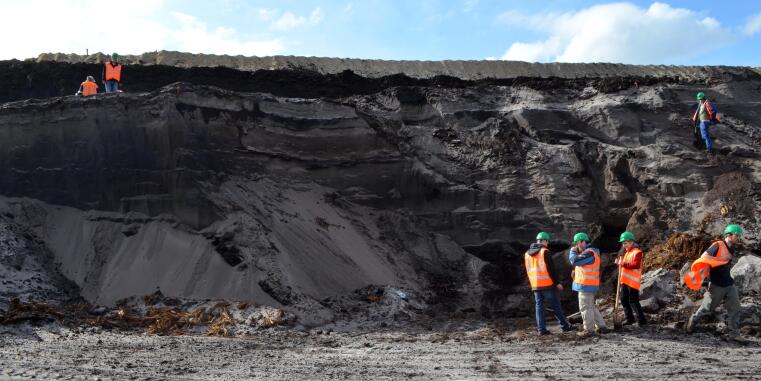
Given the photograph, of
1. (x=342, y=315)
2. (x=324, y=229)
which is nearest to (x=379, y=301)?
(x=342, y=315)

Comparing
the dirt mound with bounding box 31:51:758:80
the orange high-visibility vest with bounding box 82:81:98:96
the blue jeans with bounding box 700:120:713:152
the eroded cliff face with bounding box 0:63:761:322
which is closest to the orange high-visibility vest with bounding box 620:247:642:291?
the eroded cliff face with bounding box 0:63:761:322

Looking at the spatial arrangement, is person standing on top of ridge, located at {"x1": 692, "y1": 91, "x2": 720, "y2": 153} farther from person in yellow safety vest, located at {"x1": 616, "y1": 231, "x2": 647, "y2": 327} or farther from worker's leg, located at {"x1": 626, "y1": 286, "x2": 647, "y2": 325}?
worker's leg, located at {"x1": 626, "y1": 286, "x2": 647, "y2": 325}

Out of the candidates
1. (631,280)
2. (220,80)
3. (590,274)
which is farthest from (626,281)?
(220,80)

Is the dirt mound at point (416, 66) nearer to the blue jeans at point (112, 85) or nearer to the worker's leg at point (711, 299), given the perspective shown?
the blue jeans at point (112, 85)

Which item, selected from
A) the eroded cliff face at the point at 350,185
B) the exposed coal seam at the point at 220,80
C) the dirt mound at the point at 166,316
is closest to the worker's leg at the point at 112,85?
the exposed coal seam at the point at 220,80

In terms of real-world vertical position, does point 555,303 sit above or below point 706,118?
below

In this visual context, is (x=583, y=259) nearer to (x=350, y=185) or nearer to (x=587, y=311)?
(x=587, y=311)

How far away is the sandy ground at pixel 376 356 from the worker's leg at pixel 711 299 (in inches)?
11.5

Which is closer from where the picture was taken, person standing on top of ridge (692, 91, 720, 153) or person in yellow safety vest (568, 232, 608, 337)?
person in yellow safety vest (568, 232, 608, 337)

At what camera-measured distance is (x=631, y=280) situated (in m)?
9.30

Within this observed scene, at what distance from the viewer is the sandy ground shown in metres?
6.87

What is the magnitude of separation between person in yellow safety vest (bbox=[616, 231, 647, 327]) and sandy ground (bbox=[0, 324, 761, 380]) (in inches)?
12.6

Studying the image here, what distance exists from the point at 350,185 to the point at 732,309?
7.98 m

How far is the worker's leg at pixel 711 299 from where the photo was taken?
28.5 ft
